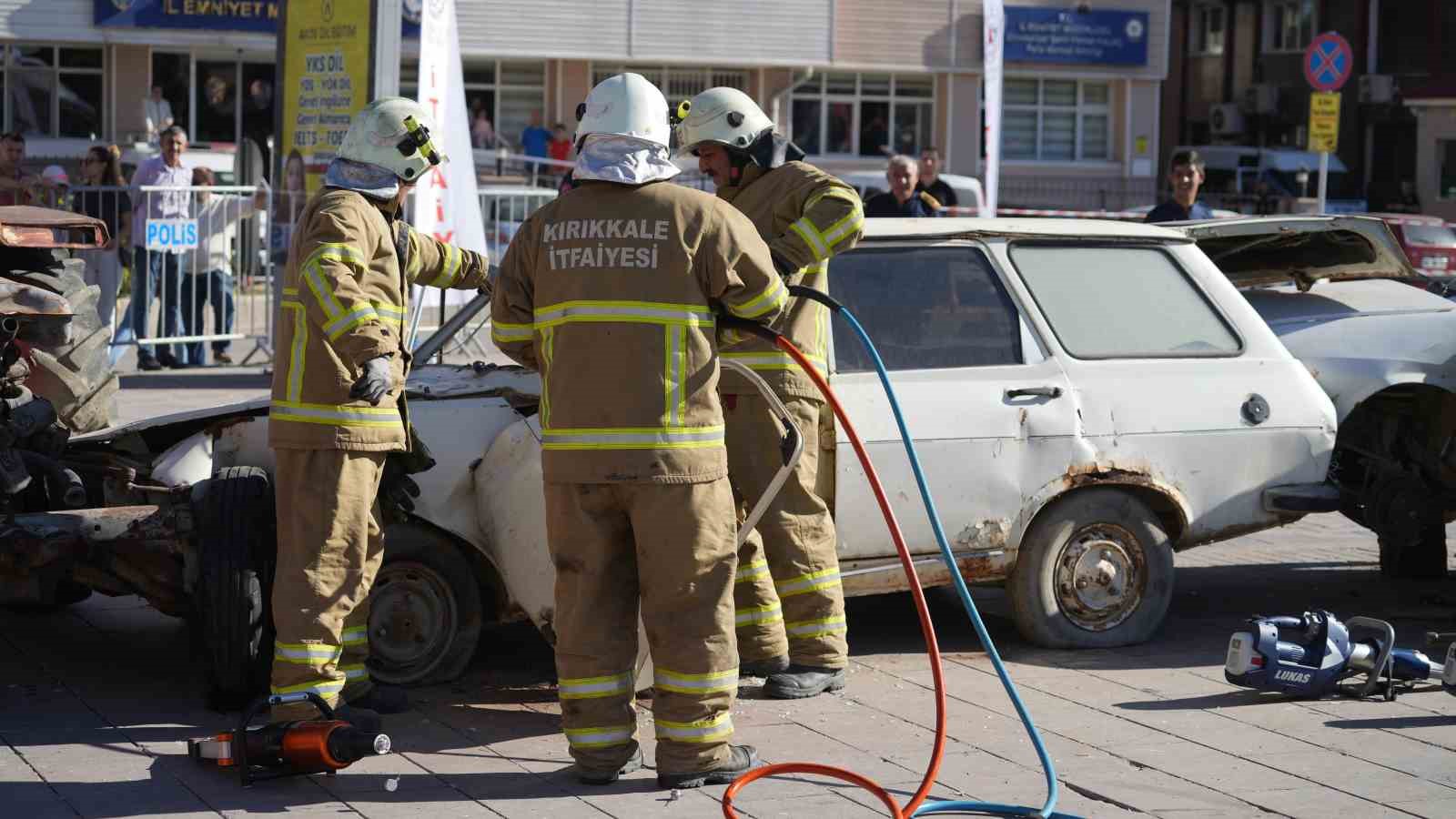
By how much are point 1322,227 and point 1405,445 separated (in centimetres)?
108

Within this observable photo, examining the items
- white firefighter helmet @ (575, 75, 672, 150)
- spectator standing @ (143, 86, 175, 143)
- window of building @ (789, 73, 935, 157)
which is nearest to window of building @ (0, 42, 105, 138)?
spectator standing @ (143, 86, 175, 143)

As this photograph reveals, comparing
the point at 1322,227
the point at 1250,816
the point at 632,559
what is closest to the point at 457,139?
the point at 1322,227

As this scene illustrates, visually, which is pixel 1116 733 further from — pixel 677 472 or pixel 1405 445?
pixel 1405 445

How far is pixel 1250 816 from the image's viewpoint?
504 centimetres

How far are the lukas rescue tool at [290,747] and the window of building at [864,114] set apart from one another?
29.9 m

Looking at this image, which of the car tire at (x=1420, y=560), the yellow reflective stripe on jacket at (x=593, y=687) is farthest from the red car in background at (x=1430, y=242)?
the yellow reflective stripe on jacket at (x=593, y=687)

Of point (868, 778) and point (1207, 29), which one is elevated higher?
point (1207, 29)

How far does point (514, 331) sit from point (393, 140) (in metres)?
0.84

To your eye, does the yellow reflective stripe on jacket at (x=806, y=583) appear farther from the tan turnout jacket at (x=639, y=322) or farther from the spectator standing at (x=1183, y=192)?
the spectator standing at (x=1183, y=192)

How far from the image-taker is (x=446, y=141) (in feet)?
38.6

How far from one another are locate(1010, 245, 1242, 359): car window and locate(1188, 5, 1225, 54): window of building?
4392cm

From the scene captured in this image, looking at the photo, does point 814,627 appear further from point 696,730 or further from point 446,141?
point 446,141

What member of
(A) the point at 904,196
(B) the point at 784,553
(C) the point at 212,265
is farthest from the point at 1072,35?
(B) the point at 784,553

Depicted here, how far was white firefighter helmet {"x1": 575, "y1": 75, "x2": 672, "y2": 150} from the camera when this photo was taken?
519 cm
